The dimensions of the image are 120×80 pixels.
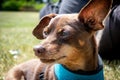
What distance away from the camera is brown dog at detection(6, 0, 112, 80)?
3836 millimetres

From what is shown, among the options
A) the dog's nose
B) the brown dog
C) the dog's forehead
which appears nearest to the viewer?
the dog's nose

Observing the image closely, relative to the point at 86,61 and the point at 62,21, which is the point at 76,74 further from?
the point at 62,21

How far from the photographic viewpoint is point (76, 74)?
410cm

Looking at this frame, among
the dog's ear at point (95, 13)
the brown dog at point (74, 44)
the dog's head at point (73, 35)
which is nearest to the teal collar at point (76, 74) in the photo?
the brown dog at point (74, 44)

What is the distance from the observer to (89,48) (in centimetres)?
400

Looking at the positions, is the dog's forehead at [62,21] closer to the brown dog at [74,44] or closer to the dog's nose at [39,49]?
the brown dog at [74,44]

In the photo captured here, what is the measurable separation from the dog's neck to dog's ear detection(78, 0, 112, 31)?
145mm

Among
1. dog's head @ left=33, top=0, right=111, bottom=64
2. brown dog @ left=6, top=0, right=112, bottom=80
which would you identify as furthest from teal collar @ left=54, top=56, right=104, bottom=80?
dog's head @ left=33, top=0, right=111, bottom=64

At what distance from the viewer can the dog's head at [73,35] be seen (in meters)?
3.82

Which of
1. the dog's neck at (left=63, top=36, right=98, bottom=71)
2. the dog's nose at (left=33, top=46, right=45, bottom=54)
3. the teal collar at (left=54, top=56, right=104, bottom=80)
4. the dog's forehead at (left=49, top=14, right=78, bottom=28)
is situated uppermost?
the dog's forehead at (left=49, top=14, right=78, bottom=28)

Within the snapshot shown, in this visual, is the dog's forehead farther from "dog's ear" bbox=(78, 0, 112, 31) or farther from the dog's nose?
the dog's nose

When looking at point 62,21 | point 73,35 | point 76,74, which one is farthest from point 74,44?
point 76,74

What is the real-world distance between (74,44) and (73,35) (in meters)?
0.09

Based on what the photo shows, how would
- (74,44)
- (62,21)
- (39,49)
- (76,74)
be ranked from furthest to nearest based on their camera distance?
(76,74) < (62,21) < (74,44) < (39,49)
